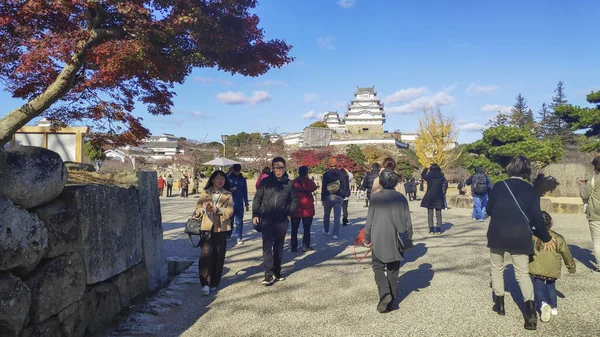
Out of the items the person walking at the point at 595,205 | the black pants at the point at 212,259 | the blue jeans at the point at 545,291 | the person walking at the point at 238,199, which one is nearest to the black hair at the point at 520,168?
the blue jeans at the point at 545,291

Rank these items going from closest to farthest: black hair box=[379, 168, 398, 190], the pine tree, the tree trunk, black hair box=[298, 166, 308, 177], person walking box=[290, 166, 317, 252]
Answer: the tree trunk → black hair box=[379, 168, 398, 190] → person walking box=[290, 166, 317, 252] → black hair box=[298, 166, 308, 177] → the pine tree

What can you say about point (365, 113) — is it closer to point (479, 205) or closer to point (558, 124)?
point (558, 124)

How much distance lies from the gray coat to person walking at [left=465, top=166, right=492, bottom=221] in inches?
280

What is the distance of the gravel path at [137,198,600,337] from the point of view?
3353mm

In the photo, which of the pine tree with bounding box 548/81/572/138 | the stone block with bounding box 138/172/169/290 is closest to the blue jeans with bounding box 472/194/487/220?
the stone block with bounding box 138/172/169/290

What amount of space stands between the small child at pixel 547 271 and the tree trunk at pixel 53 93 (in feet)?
15.2

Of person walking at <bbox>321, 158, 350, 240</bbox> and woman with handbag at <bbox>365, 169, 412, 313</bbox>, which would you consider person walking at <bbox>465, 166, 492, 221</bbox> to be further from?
woman with handbag at <bbox>365, 169, 412, 313</bbox>

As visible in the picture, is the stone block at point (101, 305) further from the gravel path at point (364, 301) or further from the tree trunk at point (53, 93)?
the tree trunk at point (53, 93)

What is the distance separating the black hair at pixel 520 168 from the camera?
3.53 m

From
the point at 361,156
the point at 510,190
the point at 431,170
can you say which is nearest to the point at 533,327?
the point at 510,190

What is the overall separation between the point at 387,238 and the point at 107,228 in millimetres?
2766

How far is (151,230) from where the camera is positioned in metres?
4.71

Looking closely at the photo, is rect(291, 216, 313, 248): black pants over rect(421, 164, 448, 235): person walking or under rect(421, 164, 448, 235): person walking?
under

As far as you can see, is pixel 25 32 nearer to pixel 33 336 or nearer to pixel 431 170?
pixel 33 336
